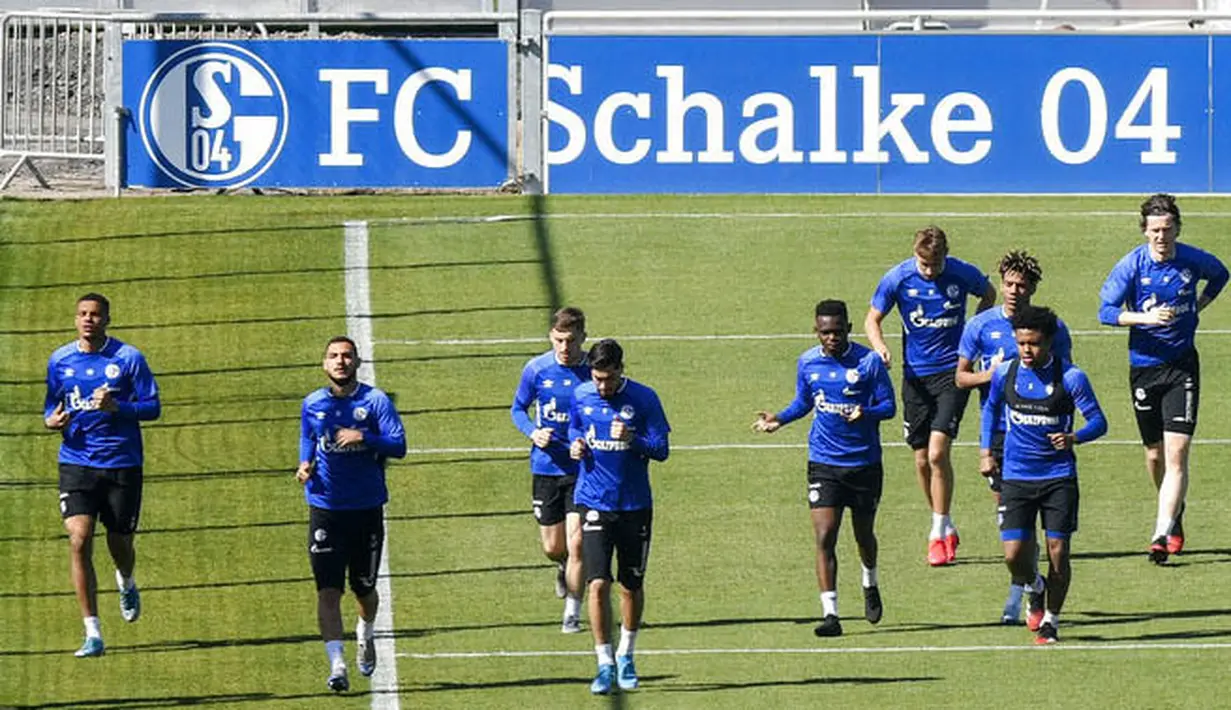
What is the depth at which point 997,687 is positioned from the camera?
1494 centimetres

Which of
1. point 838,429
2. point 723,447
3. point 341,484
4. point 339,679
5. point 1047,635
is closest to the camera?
point 339,679

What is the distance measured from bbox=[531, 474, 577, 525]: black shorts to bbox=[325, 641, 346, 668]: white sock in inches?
71.6

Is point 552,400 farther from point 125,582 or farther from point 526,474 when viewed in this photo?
point 526,474

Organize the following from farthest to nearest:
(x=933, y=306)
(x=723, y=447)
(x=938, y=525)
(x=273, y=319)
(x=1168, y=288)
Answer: (x=273, y=319)
(x=723, y=447)
(x=938, y=525)
(x=933, y=306)
(x=1168, y=288)

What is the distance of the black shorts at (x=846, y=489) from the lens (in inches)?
618

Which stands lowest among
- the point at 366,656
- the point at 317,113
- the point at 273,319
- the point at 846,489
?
the point at 366,656

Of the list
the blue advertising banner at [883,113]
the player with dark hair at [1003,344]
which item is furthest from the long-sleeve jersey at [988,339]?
the blue advertising banner at [883,113]

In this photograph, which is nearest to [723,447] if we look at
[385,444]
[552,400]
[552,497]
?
[552,497]

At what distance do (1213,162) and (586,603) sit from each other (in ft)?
41.5

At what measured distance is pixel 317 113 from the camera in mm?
27328

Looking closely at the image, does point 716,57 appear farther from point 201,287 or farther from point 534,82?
point 201,287

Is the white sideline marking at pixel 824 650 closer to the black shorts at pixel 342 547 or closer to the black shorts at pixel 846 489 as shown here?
the black shorts at pixel 846 489

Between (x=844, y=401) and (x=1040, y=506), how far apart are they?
53.3 inches

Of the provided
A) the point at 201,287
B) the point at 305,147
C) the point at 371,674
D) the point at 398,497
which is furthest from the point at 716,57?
the point at 371,674
